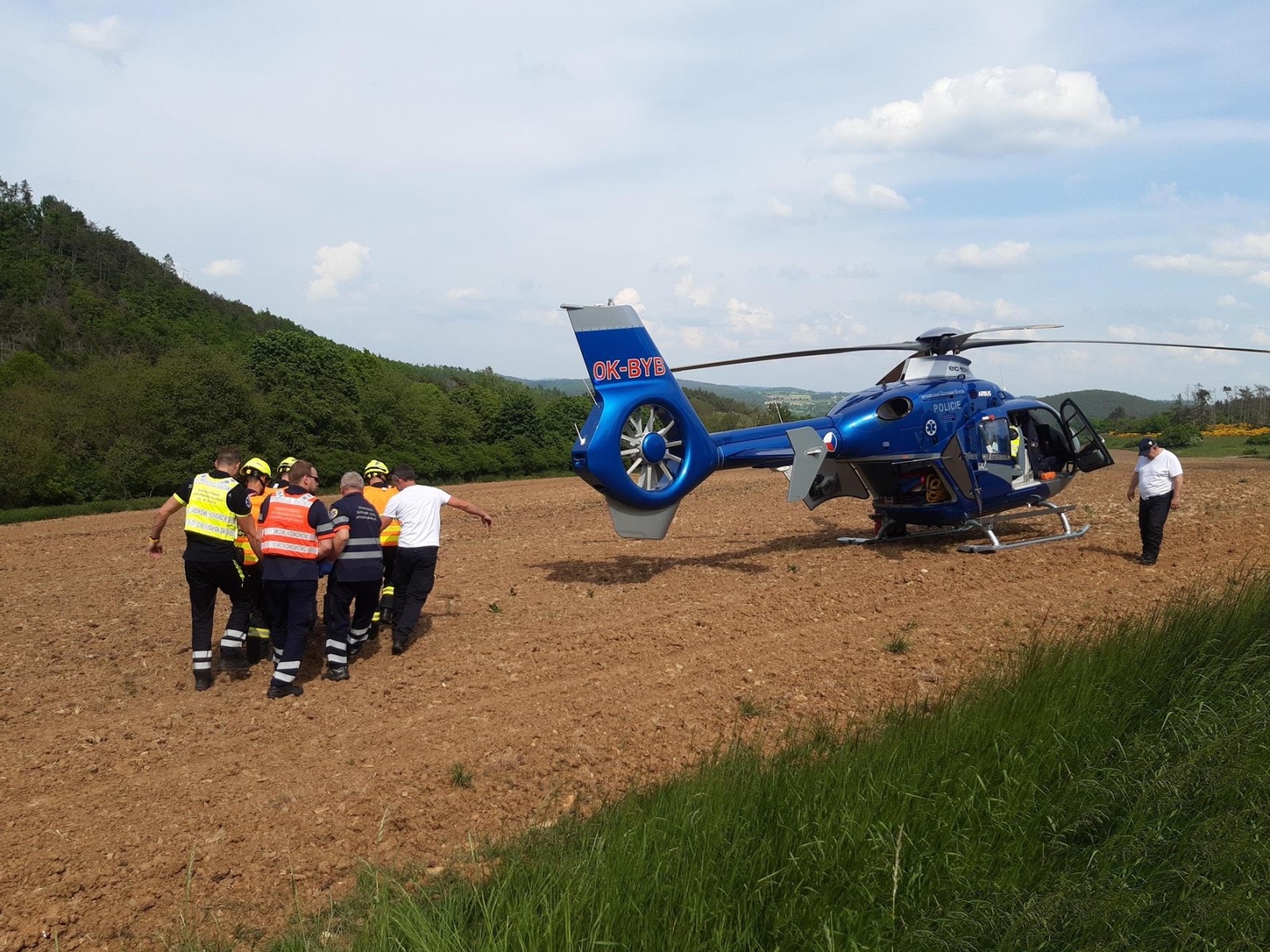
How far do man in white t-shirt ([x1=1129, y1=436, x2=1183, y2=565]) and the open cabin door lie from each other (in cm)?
202

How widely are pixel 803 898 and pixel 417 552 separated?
20.6 feet

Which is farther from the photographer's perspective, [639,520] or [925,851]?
[639,520]

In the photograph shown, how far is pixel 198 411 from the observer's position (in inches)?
1415

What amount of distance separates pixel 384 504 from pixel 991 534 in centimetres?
886

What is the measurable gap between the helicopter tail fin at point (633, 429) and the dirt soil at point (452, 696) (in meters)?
1.31

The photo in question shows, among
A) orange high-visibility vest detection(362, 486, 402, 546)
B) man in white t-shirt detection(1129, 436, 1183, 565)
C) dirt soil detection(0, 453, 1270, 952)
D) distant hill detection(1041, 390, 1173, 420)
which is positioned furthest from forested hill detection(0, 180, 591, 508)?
distant hill detection(1041, 390, 1173, 420)

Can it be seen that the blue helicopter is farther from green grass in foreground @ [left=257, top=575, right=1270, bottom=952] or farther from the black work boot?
green grass in foreground @ [left=257, top=575, right=1270, bottom=952]

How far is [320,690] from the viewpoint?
8.23m

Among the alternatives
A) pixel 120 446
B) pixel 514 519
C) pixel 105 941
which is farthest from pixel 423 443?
pixel 105 941

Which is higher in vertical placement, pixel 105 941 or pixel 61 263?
pixel 61 263

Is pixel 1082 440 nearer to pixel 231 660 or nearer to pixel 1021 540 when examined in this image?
pixel 1021 540

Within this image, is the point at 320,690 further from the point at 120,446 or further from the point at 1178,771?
the point at 120,446

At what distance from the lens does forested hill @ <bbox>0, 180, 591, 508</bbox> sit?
3275 centimetres

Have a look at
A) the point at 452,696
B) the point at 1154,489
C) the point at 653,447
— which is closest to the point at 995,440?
the point at 1154,489
